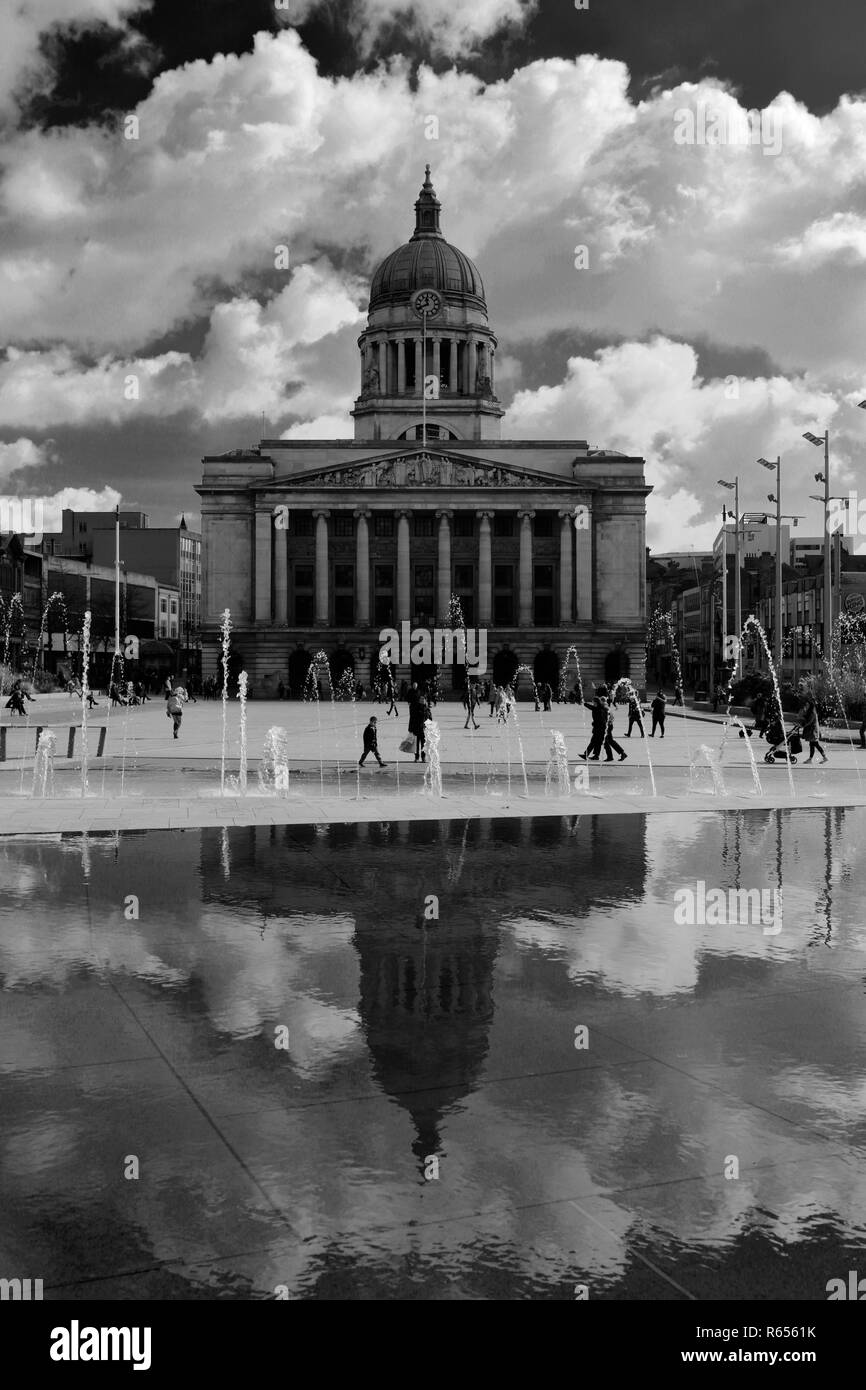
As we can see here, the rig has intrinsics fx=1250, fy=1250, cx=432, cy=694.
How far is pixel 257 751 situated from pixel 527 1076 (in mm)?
26550

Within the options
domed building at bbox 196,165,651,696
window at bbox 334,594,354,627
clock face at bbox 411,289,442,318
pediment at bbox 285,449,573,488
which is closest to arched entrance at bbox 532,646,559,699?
domed building at bbox 196,165,651,696

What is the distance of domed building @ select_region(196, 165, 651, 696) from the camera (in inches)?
4043

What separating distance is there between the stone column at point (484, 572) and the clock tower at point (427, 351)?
20.5 m

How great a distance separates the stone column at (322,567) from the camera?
339 feet

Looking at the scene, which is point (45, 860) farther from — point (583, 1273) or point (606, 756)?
point (606, 756)

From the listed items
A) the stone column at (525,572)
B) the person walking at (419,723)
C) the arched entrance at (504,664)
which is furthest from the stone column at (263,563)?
the person walking at (419,723)

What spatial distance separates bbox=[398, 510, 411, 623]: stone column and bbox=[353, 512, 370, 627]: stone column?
2.68 m

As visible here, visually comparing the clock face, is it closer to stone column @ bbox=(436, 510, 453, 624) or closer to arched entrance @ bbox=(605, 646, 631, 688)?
stone column @ bbox=(436, 510, 453, 624)

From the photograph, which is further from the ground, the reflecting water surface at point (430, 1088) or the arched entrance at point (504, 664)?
the arched entrance at point (504, 664)

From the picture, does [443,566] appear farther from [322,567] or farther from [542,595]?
[322,567]

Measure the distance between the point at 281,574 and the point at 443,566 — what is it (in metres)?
13.4

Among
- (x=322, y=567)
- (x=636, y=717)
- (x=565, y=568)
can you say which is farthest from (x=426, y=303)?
(x=636, y=717)

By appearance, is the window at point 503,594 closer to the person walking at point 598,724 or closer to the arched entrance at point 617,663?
the arched entrance at point 617,663

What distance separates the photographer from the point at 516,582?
347 feet
